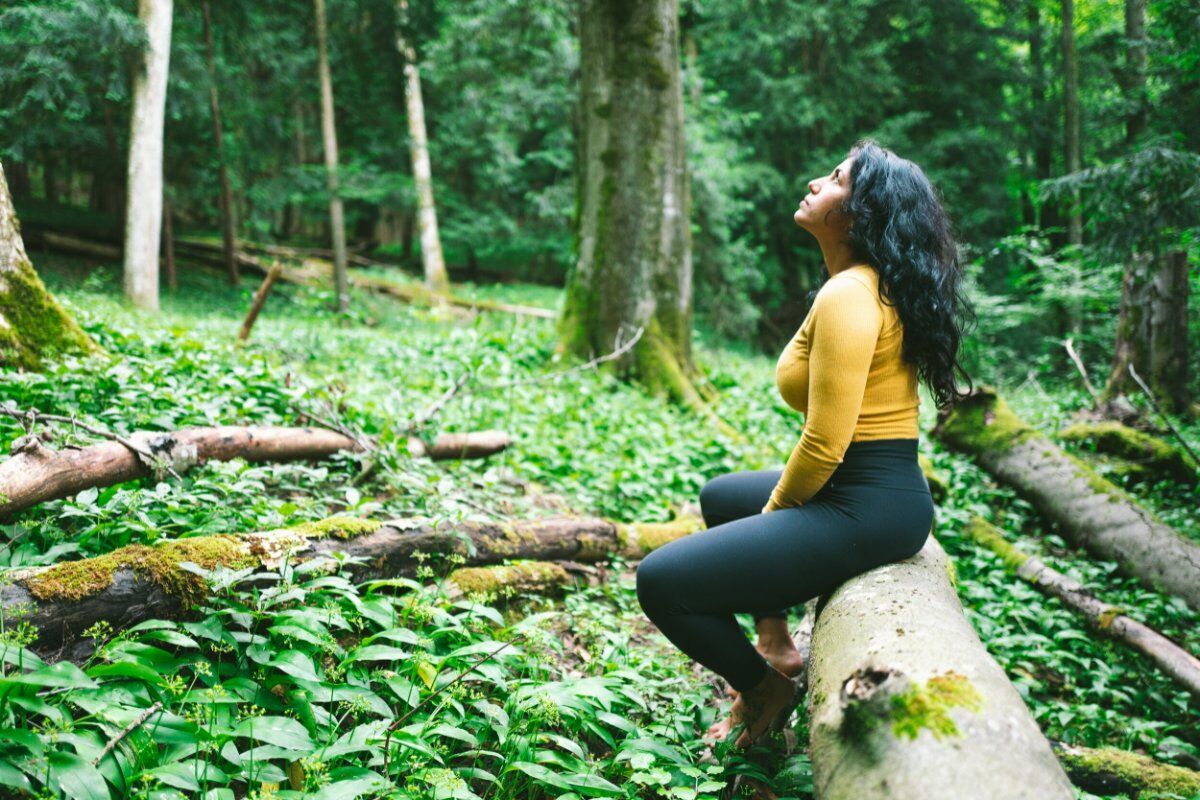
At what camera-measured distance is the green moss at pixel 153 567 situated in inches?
77.5

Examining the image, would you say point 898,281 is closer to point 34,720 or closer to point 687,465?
point 34,720

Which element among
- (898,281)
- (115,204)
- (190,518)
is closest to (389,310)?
(115,204)

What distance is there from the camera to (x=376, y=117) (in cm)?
1920

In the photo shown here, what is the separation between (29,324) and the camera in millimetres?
3898

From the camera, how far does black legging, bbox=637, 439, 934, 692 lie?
2.20 meters

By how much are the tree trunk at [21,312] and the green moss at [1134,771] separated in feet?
17.1

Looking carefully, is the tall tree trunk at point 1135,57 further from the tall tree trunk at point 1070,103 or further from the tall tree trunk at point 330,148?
the tall tree trunk at point 330,148

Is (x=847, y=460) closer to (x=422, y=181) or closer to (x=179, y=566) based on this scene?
(x=179, y=566)

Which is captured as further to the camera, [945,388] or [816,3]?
[816,3]

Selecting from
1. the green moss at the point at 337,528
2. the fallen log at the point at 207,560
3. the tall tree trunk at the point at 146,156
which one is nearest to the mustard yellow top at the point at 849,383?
the fallen log at the point at 207,560

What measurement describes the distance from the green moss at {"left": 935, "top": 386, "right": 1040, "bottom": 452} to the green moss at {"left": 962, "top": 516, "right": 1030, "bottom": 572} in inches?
46.7

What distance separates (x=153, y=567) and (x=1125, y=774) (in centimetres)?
342

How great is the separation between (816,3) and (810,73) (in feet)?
6.06

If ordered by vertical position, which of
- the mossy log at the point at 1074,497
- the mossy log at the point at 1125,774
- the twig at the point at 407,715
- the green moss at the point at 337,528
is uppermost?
the green moss at the point at 337,528
